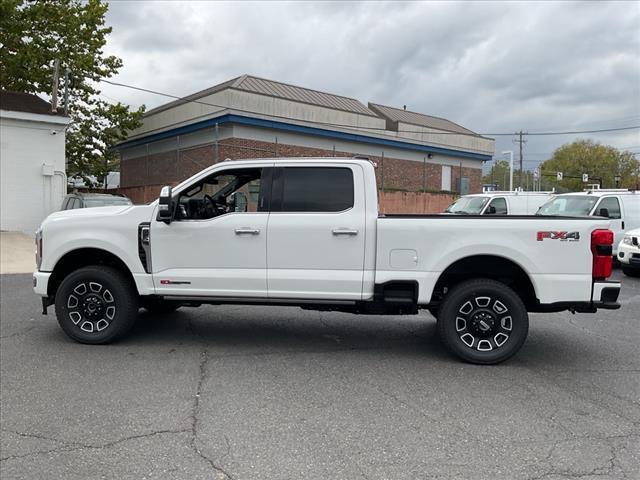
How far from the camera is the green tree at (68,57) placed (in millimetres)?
22438

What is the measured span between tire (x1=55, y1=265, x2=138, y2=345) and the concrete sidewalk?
7.82 m

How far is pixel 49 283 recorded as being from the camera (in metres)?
6.05

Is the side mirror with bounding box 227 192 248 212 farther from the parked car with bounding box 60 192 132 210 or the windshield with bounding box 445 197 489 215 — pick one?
the windshield with bounding box 445 197 489 215

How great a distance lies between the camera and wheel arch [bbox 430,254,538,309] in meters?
5.47

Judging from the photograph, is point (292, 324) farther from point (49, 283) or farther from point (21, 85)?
point (21, 85)

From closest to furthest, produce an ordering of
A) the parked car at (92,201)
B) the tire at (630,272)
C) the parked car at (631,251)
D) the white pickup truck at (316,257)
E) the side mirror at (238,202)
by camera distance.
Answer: the white pickup truck at (316,257), the side mirror at (238,202), the parked car at (631,251), the tire at (630,272), the parked car at (92,201)

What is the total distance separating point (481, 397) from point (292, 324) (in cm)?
309

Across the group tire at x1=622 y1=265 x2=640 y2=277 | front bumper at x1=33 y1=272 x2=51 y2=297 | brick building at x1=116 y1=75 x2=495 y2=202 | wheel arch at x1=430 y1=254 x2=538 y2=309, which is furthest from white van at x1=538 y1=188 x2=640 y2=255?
brick building at x1=116 y1=75 x2=495 y2=202

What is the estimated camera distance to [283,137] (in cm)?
2764

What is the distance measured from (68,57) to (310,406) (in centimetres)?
2421

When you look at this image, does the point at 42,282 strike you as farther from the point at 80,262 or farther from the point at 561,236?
the point at 561,236

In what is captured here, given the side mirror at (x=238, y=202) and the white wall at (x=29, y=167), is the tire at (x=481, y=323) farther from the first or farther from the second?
the white wall at (x=29, y=167)

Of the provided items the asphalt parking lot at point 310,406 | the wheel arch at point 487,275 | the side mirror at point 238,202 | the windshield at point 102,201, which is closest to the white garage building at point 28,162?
the windshield at point 102,201

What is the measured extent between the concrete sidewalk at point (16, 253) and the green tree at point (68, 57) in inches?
369
